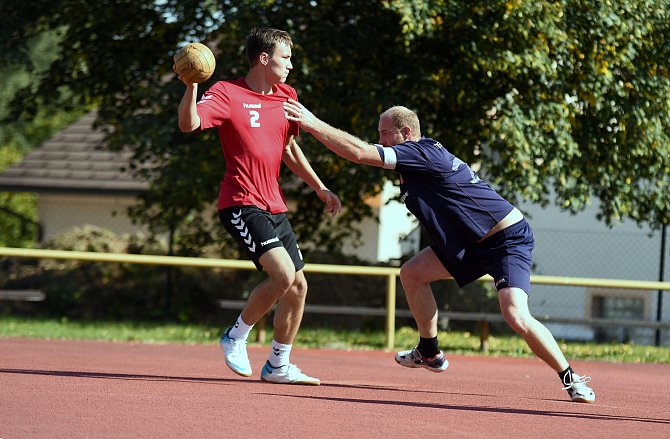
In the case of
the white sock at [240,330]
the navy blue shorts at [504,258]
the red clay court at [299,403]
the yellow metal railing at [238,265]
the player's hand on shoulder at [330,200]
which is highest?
the player's hand on shoulder at [330,200]

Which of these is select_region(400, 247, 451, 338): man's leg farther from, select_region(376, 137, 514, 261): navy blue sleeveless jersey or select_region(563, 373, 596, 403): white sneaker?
select_region(563, 373, 596, 403): white sneaker

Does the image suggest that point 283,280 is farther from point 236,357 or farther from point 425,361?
point 425,361

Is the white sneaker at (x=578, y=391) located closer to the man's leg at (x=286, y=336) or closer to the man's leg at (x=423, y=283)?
the man's leg at (x=423, y=283)

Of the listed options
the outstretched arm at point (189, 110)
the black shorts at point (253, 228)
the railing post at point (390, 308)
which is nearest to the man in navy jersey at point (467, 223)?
the black shorts at point (253, 228)

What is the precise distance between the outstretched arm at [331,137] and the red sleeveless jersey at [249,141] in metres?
0.57

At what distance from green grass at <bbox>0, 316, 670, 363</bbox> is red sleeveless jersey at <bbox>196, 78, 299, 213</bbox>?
6.50 m

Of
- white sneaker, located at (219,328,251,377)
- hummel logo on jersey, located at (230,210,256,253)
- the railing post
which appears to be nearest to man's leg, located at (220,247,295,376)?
white sneaker, located at (219,328,251,377)

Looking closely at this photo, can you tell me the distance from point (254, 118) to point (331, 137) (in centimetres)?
80

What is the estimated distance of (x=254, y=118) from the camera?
7355 mm

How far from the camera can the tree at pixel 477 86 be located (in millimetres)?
14062

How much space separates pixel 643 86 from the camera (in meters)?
14.8

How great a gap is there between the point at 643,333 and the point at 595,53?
6826 millimetres

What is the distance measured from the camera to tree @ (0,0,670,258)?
14.1 m

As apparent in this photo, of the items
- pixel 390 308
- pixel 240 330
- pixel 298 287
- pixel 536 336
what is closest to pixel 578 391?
pixel 536 336
